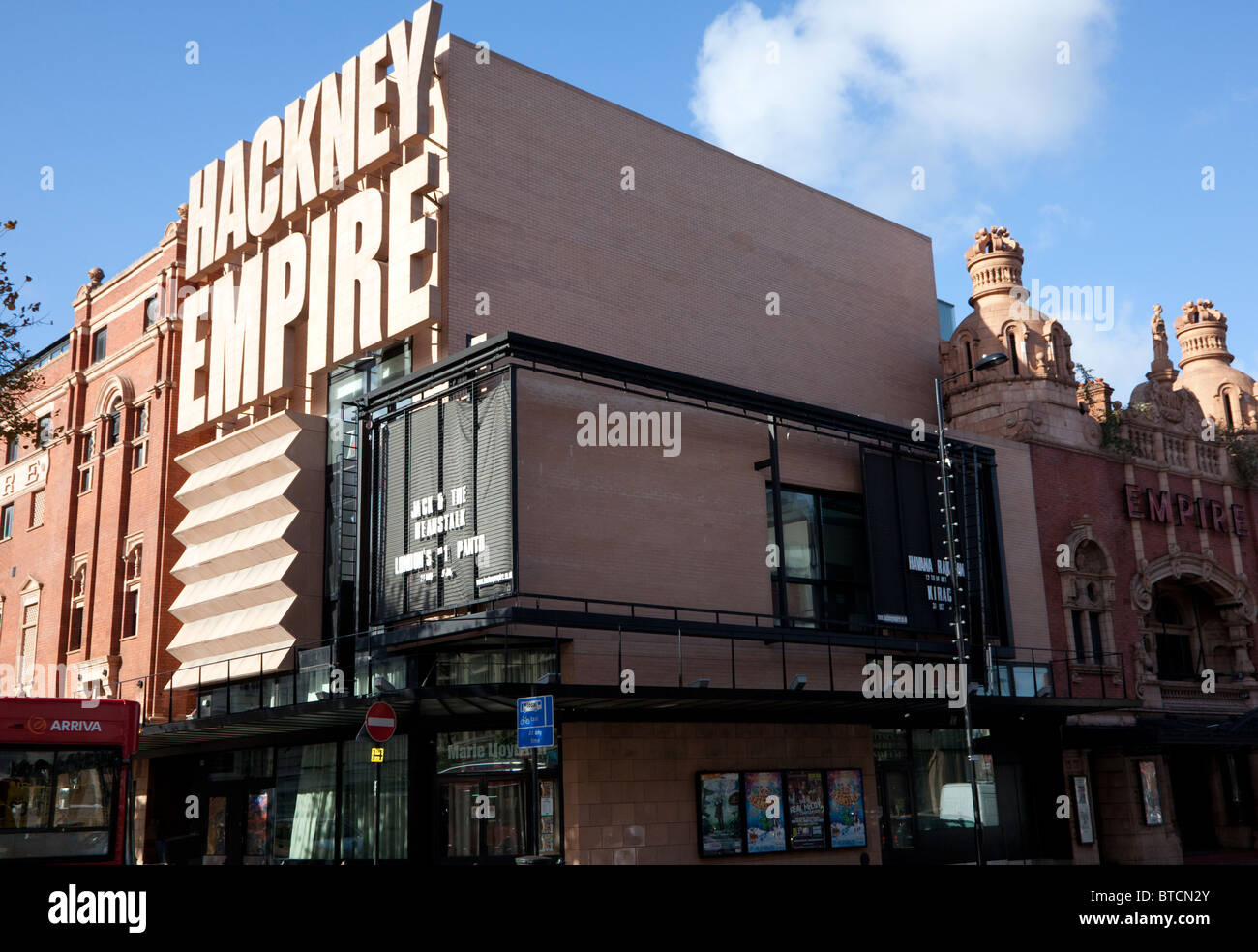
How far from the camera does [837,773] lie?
26484 millimetres

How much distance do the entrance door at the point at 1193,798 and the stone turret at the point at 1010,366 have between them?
1063 cm

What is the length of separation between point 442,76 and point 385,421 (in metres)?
8.22

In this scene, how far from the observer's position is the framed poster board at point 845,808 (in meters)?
26.0

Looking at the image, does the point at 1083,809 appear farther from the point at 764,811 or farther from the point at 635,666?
the point at 635,666

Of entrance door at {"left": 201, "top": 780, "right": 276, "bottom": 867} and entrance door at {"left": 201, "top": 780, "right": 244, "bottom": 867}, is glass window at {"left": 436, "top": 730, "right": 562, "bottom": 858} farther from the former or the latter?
entrance door at {"left": 201, "top": 780, "right": 244, "bottom": 867}

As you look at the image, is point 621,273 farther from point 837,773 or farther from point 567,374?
point 837,773

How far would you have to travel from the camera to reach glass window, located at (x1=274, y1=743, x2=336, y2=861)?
25.2 metres

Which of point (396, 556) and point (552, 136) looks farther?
point (552, 136)

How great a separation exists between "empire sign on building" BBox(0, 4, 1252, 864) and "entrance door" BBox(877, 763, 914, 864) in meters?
0.14

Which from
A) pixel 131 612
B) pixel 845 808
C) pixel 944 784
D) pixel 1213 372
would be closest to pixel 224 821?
pixel 131 612

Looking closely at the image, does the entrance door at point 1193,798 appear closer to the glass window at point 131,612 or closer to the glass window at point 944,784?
the glass window at point 944,784

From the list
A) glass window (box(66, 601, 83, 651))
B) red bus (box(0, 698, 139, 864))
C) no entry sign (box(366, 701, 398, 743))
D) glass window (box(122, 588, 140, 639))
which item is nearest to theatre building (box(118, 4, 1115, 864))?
no entry sign (box(366, 701, 398, 743))

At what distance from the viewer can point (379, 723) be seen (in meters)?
17.1

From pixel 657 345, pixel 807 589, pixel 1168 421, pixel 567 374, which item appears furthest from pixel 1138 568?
pixel 567 374
